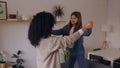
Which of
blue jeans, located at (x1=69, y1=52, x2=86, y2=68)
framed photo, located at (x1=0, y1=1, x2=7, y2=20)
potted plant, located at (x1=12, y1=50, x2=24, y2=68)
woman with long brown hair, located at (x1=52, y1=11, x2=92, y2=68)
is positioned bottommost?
potted plant, located at (x1=12, y1=50, x2=24, y2=68)

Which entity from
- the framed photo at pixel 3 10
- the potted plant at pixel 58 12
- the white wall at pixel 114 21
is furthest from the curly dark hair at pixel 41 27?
the white wall at pixel 114 21

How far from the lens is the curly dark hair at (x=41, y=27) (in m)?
1.53

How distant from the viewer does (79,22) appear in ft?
7.26

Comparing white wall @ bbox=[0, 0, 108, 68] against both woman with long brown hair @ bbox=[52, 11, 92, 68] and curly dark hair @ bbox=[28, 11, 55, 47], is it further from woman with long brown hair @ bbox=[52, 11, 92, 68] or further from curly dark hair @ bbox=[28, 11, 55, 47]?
curly dark hair @ bbox=[28, 11, 55, 47]

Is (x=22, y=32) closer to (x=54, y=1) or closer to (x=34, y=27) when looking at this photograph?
(x=54, y=1)

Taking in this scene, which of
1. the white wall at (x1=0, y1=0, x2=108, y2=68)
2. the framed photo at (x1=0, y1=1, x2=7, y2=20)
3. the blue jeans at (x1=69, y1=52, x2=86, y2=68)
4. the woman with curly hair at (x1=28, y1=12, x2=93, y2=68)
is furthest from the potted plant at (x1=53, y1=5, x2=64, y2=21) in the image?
the woman with curly hair at (x1=28, y1=12, x2=93, y2=68)

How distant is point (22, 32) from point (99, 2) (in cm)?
240

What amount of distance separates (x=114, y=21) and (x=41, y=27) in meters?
3.64

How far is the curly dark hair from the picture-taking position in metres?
1.53

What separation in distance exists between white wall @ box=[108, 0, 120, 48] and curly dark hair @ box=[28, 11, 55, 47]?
11.6 feet

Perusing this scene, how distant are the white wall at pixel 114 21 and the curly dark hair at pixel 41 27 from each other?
352cm

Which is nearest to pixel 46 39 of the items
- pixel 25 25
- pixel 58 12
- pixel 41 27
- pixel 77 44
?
pixel 41 27

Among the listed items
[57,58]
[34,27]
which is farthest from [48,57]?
[34,27]

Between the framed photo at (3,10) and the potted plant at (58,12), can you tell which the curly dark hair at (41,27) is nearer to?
the framed photo at (3,10)
